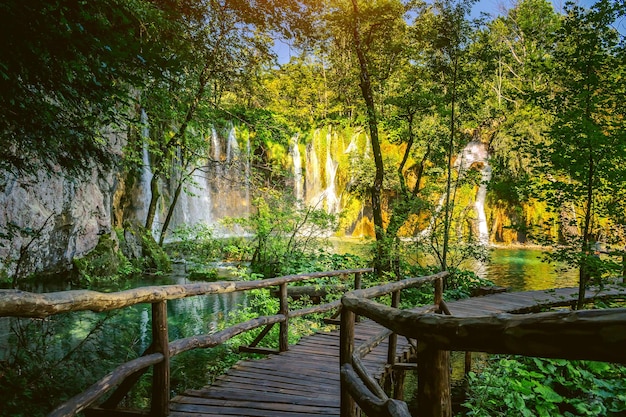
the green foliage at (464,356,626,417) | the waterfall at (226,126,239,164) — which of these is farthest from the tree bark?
the waterfall at (226,126,239,164)

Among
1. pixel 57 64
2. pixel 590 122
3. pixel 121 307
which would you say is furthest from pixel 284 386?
pixel 590 122

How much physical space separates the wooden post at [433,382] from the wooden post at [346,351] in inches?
46.8

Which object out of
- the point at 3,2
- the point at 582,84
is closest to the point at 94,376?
the point at 3,2

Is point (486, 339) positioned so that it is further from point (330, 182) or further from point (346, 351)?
point (330, 182)

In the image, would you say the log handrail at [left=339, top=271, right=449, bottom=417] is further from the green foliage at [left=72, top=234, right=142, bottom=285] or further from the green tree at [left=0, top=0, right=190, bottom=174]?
the green foliage at [left=72, top=234, right=142, bottom=285]

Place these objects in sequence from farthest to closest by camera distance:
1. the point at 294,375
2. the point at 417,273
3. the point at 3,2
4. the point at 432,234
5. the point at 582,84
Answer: the point at 417,273
the point at 432,234
the point at 582,84
the point at 294,375
the point at 3,2

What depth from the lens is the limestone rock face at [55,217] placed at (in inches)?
364

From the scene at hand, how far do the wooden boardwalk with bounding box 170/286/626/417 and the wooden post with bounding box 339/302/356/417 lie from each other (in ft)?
2.41

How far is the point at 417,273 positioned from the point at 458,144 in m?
4.47

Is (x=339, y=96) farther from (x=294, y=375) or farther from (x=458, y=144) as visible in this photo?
(x=294, y=375)

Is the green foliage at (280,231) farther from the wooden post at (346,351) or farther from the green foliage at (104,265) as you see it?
the wooden post at (346,351)

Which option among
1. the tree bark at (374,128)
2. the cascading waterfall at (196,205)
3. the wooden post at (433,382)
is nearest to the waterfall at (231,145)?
the cascading waterfall at (196,205)

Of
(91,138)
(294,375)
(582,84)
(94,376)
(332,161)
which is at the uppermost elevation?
(332,161)

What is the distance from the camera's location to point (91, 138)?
14.6 feet
